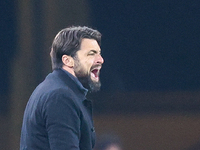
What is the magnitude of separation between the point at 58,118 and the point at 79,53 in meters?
0.47

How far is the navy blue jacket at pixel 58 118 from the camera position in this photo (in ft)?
6.07

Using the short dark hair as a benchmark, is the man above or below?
below

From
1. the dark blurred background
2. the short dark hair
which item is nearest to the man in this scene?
the short dark hair

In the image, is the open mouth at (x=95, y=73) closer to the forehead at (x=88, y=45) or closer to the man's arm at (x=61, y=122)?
the forehead at (x=88, y=45)

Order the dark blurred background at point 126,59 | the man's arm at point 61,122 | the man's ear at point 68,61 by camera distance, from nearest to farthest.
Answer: the man's arm at point 61,122 → the man's ear at point 68,61 → the dark blurred background at point 126,59

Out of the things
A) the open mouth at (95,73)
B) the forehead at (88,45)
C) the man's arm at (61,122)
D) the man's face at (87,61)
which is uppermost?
the forehead at (88,45)

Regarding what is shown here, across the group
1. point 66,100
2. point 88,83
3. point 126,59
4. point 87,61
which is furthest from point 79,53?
point 126,59

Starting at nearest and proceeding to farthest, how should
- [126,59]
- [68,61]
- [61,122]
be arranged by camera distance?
[61,122]
[68,61]
[126,59]

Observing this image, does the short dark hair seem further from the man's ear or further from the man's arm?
the man's arm

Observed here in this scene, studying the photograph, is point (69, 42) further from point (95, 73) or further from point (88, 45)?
point (95, 73)

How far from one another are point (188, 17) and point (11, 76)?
5.63ft

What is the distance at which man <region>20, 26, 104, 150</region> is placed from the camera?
1.86m

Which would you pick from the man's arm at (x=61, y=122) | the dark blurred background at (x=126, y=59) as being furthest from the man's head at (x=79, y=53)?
the dark blurred background at (x=126, y=59)

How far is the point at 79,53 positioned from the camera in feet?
7.21
